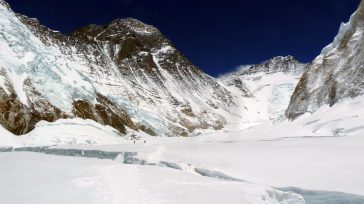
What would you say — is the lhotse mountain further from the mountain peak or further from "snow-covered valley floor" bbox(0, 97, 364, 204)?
"snow-covered valley floor" bbox(0, 97, 364, 204)

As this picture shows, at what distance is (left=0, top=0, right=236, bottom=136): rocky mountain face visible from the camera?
41.6 meters

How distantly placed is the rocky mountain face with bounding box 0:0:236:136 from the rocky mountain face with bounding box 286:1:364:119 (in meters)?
22.1

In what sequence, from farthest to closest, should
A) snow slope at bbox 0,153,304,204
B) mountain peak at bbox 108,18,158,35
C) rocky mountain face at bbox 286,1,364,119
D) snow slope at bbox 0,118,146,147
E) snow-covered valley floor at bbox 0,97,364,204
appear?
mountain peak at bbox 108,18,158,35, snow slope at bbox 0,118,146,147, rocky mountain face at bbox 286,1,364,119, snow-covered valley floor at bbox 0,97,364,204, snow slope at bbox 0,153,304,204

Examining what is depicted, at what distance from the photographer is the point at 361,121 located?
23.0 metres

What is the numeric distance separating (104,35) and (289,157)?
116 meters

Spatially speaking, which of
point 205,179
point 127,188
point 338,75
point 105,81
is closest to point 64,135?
point 338,75

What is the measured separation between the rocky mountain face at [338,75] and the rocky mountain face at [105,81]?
A: 2214cm

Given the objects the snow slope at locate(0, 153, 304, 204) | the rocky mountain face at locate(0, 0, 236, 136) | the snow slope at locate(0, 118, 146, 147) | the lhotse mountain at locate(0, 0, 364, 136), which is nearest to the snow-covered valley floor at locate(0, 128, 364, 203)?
the snow slope at locate(0, 153, 304, 204)

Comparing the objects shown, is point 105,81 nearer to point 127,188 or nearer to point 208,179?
point 208,179

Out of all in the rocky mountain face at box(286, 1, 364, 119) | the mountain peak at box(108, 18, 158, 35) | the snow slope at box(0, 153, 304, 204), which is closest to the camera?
the snow slope at box(0, 153, 304, 204)

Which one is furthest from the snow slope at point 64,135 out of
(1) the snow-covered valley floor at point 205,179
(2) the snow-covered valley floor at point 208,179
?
(1) the snow-covered valley floor at point 205,179

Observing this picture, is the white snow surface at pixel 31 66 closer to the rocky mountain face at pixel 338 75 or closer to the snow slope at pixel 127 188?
the rocky mountain face at pixel 338 75

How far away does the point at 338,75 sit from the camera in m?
33.7

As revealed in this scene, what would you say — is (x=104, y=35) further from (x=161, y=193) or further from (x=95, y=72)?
(x=161, y=193)
